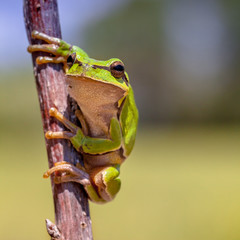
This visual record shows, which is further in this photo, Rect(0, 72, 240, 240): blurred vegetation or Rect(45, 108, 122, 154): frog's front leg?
Rect(0, 72, 240, 240): blurred vegetation

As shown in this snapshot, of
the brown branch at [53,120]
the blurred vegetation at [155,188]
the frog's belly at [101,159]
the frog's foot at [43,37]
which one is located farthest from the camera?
the blurred vegetation at [155,188]

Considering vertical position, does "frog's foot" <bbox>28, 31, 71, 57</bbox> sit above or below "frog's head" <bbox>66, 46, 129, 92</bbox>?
above

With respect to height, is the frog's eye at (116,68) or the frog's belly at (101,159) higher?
the frog's eye at (116,68)

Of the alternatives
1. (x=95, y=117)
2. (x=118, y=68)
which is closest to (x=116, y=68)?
(x=118, y=68)

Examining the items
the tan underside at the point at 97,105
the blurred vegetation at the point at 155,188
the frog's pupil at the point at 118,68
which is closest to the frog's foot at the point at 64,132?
the tan underside at the point at 97,105

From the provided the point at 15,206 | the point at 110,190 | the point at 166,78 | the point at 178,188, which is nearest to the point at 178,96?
the point at 166,78

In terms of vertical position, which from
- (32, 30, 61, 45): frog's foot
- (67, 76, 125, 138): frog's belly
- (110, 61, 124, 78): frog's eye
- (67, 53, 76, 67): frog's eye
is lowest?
(67, 76, 125, 138): frog's belly

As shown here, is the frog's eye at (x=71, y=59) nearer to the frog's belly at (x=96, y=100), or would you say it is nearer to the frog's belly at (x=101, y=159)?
the frog's belly at (x=96, y=100)

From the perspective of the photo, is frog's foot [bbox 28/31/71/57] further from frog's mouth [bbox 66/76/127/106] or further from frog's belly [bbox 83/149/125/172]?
frog's belly [bbox 83/149/125/172]

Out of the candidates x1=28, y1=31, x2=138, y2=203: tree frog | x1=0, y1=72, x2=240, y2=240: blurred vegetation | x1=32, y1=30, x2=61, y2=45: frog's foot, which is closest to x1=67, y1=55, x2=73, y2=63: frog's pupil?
x1=28, y1=31, x2=138, y2=203: tree frog

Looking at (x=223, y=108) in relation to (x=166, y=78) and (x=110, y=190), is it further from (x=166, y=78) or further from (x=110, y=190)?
(x=110, y=190)
